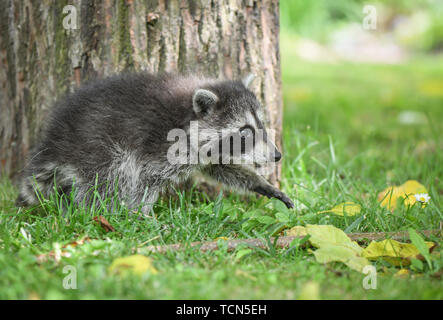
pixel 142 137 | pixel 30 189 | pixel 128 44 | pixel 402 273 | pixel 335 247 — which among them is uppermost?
pixel 128 44

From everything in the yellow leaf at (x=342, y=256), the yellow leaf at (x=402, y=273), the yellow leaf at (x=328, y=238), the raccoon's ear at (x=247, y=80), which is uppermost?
the raccoon's ear at (x=247, y=80)

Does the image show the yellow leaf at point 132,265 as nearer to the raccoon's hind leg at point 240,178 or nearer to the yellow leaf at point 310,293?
the yellow leaf at point 310,293

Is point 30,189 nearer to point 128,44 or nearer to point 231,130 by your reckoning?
point 128,44

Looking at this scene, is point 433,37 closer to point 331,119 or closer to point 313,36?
point 313,36

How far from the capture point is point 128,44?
4.10m

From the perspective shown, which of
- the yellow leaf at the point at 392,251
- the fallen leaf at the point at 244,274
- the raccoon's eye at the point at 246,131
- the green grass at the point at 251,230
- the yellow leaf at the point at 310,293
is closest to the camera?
the yellow leaf at the point at 310,293

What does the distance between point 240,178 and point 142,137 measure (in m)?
0.95

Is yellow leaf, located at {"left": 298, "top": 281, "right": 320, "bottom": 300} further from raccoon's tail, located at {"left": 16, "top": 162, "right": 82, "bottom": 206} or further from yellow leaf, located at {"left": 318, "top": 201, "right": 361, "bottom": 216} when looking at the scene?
raccoon's tail, located at {"left": 16, "top": 162, "right": 82, "bottom": 206}

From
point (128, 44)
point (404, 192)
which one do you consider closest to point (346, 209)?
point (404, 192)

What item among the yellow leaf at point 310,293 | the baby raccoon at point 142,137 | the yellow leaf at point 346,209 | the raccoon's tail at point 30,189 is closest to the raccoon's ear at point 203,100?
the baby raccoon at point 142,137

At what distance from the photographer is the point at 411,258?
2.82 metres

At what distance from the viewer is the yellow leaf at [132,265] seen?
2.51m

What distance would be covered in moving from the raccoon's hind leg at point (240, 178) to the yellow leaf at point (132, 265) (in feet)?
5.15

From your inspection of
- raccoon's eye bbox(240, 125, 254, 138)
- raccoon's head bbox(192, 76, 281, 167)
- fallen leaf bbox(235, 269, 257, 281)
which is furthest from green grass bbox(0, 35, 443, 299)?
raccoon's eye bbox(240, 125, 254, 138)
